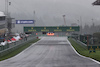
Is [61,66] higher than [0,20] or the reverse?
the reverse

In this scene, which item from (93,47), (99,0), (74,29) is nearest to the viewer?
(93,47)

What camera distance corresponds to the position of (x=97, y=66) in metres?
13.9

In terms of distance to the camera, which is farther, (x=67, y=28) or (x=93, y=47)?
(x=67, y=28)

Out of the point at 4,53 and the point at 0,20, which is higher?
the point at 0,20

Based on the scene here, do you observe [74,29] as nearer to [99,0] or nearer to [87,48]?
[99,0]

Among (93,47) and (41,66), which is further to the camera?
(93,47)

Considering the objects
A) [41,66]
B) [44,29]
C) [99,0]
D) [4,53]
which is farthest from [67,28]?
[41,66]

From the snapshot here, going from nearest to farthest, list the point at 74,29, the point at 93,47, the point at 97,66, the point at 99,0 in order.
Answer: the point at 97,66 → the point at 93,47 → the point at 99,0 → the point at 74,29

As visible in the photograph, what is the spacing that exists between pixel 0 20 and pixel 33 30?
2189 cm

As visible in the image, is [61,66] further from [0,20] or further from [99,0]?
[0,20]

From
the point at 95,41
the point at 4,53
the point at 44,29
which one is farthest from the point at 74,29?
the point at 4,53

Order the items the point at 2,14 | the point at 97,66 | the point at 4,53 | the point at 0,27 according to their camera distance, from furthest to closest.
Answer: the point at 2,14
the point at 0,27
the point at 4,53
the point at 97,66

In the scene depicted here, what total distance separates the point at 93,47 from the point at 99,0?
679 inches

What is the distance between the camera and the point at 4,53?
84.4 feet
